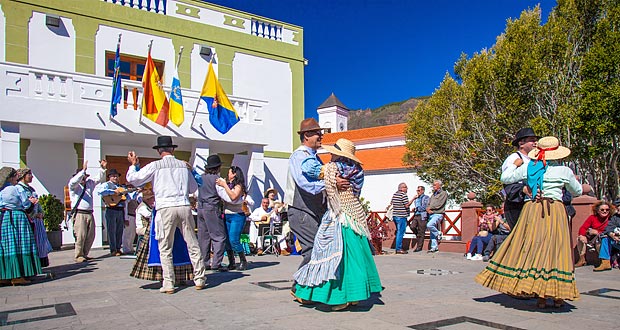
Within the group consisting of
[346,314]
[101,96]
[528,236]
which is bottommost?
[346,314]

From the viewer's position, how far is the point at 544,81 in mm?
17172

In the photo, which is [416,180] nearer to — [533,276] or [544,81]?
[544,81]

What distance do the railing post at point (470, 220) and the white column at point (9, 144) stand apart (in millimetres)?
11127

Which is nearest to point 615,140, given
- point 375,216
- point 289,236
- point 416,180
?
point 375,216

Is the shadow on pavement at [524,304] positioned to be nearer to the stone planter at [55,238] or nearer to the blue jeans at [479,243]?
the blue jeans at [479,243]

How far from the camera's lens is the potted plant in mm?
13375

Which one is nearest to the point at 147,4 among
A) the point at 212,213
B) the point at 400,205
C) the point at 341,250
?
the point at 400,205

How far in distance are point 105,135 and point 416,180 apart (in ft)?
76.1

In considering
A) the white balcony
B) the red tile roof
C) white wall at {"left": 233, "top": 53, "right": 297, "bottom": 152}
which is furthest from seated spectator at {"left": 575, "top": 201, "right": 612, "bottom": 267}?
the red tile roof

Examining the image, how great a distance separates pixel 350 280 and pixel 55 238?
10990 millimetres

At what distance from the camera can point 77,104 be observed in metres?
13.4

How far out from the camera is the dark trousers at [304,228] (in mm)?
5805

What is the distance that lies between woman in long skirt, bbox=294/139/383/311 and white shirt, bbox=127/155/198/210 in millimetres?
1866

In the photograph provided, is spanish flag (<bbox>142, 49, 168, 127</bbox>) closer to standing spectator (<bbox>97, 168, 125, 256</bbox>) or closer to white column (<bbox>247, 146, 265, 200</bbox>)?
standing spectator (<bbox>97, 168, 125, 256</bbox>)
